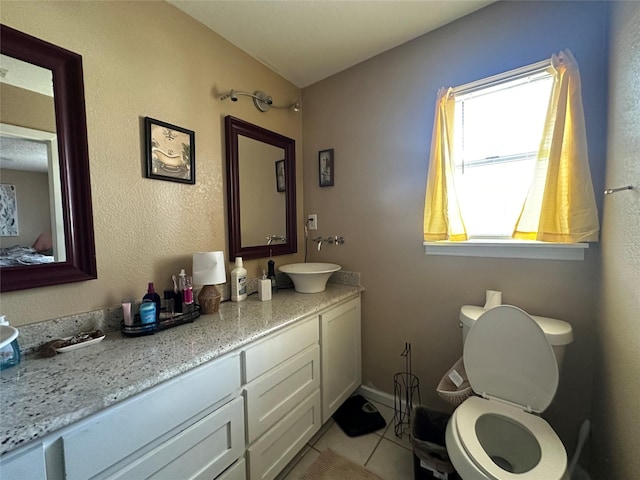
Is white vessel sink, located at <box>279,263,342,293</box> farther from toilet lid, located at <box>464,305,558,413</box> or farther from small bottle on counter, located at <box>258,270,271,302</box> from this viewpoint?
toilet lid, located at <box>464,305,558,413</box>

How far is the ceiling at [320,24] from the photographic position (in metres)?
1.35

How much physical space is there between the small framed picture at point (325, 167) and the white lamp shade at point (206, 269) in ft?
3.42

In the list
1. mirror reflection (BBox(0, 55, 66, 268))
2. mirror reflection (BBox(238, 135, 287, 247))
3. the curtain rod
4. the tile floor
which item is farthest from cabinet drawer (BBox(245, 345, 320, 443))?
the curtain rod

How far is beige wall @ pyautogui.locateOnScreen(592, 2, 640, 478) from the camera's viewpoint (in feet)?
2.77

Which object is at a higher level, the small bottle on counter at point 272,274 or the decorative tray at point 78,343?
the small bottle on counter at point 272,274

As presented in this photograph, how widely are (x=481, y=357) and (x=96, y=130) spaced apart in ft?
6.40

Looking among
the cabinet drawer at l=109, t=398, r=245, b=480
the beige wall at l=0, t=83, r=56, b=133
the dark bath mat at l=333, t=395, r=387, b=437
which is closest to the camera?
the cabinet drawer at l=109, t=398, r=245, b=480

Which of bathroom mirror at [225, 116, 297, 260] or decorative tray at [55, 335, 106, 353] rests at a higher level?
bathroom mirror at [225, 116, 297, 260]

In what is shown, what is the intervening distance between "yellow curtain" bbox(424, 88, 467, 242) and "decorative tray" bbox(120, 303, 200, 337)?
4.49ft

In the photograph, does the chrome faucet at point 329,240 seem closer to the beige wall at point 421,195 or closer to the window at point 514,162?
the beige wall at point 421,195

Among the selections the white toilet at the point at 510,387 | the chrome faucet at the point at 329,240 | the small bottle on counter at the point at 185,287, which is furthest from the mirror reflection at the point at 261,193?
the white toilet at the point at 510,387

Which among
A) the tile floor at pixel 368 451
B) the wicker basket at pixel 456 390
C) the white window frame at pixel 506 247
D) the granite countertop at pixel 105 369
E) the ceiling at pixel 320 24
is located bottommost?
the tile floor at pixel 368 451

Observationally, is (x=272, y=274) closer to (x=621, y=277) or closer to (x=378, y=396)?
(x=378, y=396)

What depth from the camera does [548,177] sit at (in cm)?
121
